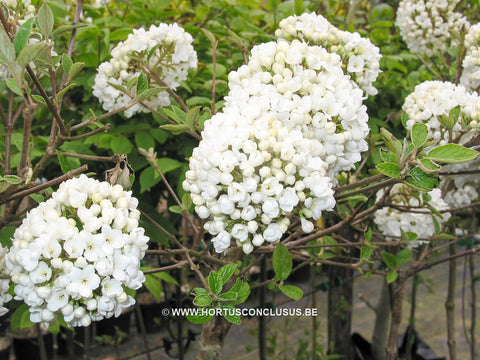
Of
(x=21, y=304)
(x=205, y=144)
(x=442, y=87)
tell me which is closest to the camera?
(x=205, y=144)

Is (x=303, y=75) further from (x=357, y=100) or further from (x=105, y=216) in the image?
(x=105, y=216)

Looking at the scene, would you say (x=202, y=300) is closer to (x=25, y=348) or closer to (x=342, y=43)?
(x=342, y=43)

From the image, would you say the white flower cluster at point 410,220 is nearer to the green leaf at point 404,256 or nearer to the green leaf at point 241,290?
the green leaf at point 404,256

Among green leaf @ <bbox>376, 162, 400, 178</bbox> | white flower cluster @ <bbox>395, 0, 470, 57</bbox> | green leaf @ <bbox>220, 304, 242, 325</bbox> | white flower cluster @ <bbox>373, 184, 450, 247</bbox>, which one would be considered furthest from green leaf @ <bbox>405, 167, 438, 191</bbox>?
white flower cluster @ <bbox>395, 0, 470, 57</bbox>

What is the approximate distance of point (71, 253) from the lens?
0.84 meters

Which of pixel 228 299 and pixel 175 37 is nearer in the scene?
pixel 228 299

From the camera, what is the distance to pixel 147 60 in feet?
4.74

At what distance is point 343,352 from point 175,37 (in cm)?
231

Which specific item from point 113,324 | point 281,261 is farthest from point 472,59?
point 113,324

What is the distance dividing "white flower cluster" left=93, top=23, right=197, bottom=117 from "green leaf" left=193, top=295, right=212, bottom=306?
0.69 m

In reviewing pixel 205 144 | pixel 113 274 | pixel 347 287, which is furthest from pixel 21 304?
pixel 347 287

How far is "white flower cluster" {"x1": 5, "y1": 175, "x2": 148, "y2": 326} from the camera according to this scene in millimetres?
849

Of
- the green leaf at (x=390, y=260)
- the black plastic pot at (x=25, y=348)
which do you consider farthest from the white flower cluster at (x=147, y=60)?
the black plastic pot at (x=25, y=348)

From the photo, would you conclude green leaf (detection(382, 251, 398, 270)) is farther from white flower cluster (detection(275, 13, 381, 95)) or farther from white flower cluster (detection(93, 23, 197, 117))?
white flower cluster (detection(93, 23, 197, 117))
